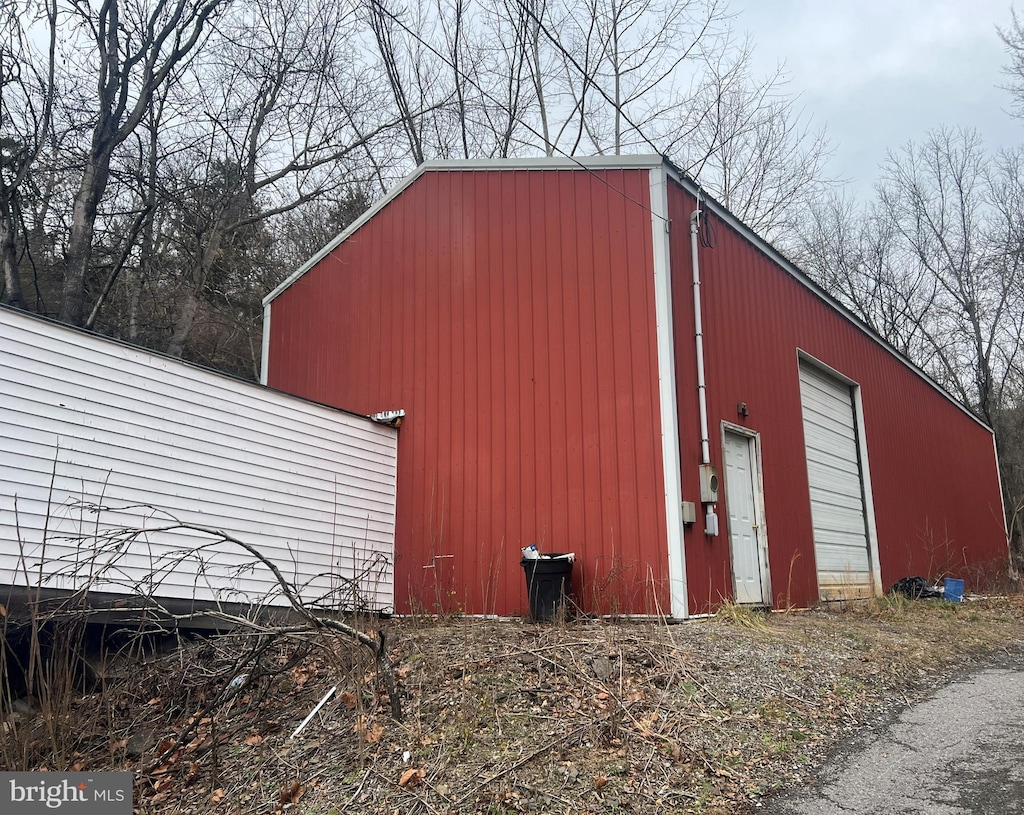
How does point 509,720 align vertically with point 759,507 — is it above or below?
below

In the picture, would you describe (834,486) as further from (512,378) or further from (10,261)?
(10,261)

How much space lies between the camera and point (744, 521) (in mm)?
8609

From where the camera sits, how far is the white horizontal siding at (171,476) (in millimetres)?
5418

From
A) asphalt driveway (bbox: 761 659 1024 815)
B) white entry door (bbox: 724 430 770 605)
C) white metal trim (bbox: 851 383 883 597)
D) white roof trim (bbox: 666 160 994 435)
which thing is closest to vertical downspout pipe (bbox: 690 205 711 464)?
white roof trim (bbox: 666 160 994 435)

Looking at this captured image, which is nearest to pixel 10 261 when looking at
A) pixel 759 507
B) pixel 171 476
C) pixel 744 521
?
pixel 171 476

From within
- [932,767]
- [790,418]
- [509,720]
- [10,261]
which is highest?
[10,261]

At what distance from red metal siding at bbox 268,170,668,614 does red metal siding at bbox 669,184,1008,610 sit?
1.59 ft

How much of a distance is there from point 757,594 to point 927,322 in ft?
70.0

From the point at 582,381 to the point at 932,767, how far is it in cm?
473

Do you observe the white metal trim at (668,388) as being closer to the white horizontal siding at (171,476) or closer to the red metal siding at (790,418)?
the red metal siding at (790,418)

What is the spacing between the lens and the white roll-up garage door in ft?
34.1

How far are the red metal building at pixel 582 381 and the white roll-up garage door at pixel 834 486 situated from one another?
59 millimetres

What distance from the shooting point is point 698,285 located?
27.4 feet

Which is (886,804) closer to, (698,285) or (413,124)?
(698,285)
